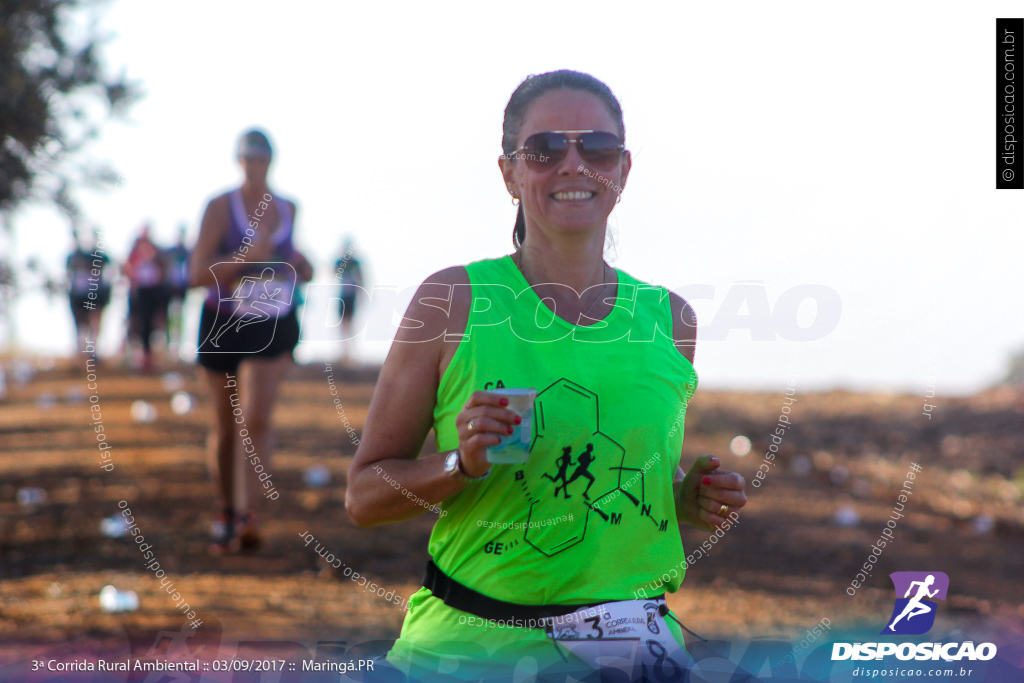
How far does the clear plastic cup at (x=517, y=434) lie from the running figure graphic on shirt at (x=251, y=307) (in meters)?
3.40

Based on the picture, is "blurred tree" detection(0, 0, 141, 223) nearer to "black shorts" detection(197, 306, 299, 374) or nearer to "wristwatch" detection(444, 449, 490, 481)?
"black shorts" detection(197, 306, 299, 374)

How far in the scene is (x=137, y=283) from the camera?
13.6 meters

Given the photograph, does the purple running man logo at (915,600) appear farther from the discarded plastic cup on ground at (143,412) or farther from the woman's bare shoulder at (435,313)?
the discarded plastic cup on ground at (143,412)

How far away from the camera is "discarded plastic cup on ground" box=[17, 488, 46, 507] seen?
6.42 metres

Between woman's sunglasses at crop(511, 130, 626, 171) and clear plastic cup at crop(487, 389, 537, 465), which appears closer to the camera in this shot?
clear plastic cup at crop(487, 389, 537, 465)

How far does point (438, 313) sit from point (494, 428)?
40 cm

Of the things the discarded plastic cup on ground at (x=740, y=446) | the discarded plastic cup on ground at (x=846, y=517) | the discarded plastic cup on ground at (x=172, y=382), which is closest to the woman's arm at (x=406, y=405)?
the discarded plastic cup on ground at (x=846, y=517)

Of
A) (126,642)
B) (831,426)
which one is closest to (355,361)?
(831,426)

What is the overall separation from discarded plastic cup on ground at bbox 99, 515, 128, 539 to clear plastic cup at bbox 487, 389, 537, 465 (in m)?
4.58

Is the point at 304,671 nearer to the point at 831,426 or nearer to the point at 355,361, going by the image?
the point at 831,426

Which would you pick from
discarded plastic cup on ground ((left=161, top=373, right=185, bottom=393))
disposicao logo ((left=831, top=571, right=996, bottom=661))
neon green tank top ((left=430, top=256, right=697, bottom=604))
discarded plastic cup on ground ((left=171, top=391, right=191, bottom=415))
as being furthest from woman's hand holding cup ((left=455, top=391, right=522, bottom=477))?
discarded plastic cup on ground ((left=161, top=373, right=185, bottom=393))

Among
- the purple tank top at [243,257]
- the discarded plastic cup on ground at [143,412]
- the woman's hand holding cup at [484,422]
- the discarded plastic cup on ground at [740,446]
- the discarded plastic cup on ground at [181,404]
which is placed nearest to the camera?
the woman's hand holding cup at [484,422]

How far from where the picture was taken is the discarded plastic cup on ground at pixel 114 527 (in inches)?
227

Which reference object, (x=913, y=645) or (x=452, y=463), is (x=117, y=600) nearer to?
(x=452, y=463)
